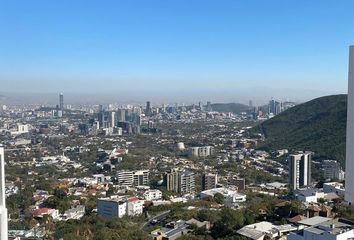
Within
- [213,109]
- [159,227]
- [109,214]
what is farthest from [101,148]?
[213,109]

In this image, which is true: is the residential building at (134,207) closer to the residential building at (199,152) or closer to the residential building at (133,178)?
the residential building at (133,178)

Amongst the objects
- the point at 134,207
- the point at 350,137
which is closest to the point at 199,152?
the point at 134,207

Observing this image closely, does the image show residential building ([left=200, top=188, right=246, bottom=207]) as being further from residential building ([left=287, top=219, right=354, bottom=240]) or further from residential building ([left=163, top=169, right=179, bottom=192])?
residential building ([left=287, top=219, right=354, bottom=240])

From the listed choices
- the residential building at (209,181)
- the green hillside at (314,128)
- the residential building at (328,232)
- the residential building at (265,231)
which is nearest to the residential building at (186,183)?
the residential building at (209,181)

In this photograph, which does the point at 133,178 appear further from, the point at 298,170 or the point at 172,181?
the point at 298,170

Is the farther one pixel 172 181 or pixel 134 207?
pixel 172 181

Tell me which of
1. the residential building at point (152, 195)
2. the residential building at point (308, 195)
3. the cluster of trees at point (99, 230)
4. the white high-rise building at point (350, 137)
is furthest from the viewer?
the residential building at point (152, 195)

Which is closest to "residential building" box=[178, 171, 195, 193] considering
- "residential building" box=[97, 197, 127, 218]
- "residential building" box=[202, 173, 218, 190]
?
"residential building" box=[202, 173, 218, 190]

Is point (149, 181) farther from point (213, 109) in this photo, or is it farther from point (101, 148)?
point (213, 109)
